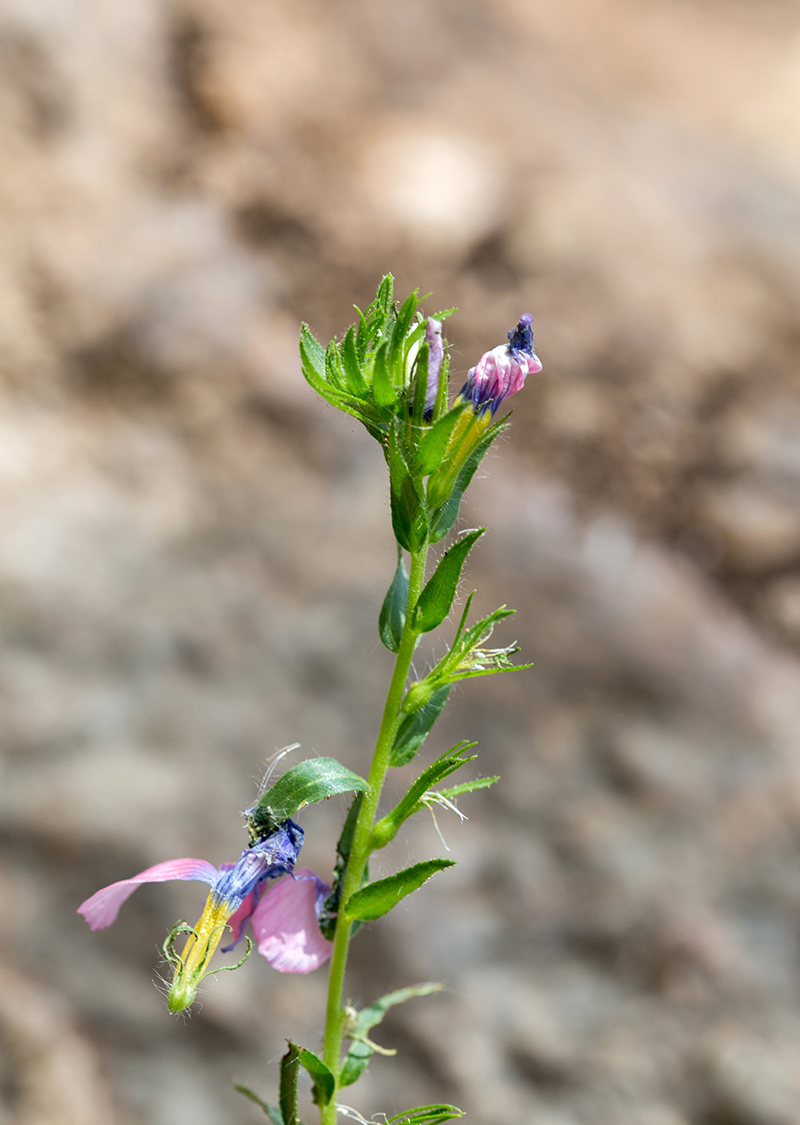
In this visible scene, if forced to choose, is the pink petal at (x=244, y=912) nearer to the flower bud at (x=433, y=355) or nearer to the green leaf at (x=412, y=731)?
A: the green leaf at (x=412, y=731)

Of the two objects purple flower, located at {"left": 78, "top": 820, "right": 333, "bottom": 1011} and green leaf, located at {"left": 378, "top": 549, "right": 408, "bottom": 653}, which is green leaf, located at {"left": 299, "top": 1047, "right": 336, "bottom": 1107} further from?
green leaf, located at {"left": 378, "top": 549, "right": 408, "bottom": 653}

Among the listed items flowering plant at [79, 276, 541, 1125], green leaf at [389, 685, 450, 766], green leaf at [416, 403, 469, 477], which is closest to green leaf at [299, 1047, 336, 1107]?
flowering plant at [79, 276, 541, 1125]

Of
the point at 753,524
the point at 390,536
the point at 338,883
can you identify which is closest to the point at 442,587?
the point at 338,883

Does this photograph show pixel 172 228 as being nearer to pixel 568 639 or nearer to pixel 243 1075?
pixel 568 639

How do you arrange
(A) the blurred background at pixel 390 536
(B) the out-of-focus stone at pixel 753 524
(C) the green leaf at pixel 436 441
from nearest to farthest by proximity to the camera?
(C) the green leaf at pixel 436 441, (A) the blurred background at pixel 390 536, (B) the out-of-focus stone at pixel 753 524

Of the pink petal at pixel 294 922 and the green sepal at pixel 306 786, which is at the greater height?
the green sepal at pixel 306 786

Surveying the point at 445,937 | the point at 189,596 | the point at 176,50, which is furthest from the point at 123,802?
the point at 176,50

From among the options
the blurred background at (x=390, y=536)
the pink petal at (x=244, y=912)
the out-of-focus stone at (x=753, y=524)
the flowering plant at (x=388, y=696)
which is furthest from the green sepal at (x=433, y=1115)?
the out-of-focus stone at (x=753, y=524)
